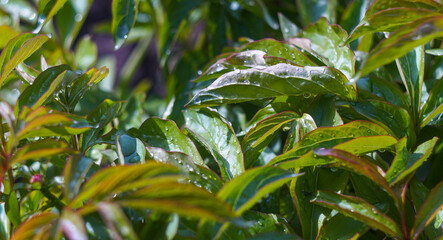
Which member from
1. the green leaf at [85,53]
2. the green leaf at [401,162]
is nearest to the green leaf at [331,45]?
the green leaf at [401,162]

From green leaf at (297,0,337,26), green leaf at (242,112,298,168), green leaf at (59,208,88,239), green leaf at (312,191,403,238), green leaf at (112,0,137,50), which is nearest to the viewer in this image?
green leaf at (59,208,88,239)

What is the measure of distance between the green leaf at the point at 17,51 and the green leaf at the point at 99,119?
104 mm

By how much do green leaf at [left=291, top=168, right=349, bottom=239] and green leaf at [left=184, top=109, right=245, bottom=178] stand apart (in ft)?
0.22

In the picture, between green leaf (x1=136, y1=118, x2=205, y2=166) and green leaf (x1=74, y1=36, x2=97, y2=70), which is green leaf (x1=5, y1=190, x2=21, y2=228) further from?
green leaf (x1=74, y1=36, x2=97, y2=70)

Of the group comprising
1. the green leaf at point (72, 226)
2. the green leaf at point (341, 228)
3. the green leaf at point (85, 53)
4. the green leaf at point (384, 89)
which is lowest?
the green leaf at point (341, 228)

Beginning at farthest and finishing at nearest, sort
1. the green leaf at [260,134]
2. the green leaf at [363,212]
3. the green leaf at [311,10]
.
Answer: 1. the green leaf at [311,10]
2. the green leaf at [260,134]
3. the green leaf at [363,212]

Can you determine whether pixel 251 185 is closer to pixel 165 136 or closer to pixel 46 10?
pixel 165 136

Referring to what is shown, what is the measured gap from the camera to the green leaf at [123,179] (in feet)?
1.01

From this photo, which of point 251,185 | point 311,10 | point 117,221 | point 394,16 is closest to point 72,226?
point 117,221

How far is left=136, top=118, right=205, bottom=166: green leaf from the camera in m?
0.48

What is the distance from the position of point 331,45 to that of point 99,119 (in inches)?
12.6

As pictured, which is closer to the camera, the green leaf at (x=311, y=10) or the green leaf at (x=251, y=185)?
the green leaf at (x=251, y=185)

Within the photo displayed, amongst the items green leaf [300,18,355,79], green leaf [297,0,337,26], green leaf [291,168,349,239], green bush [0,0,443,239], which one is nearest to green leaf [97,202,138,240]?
green bush [0,0,443,239]

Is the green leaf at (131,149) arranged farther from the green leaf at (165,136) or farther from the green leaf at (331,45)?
the green leaf at (331,45)
